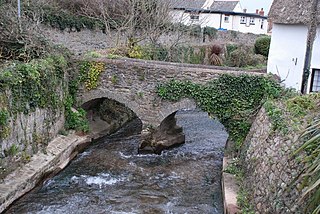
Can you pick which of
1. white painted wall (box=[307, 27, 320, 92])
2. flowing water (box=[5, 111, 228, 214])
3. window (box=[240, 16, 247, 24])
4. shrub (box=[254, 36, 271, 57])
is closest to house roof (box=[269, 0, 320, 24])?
white painted wall (box=[307, 27, 320, 92])

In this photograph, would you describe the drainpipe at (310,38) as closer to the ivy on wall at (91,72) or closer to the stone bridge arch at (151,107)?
the stone bridge arch at (151,107)

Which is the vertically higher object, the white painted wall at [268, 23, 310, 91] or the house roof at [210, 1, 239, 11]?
the house roof at [210, 1, 239, 11]

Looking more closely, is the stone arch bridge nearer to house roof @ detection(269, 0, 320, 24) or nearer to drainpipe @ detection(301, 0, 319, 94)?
drainpipe @ detection(301, 0, 319, 94)

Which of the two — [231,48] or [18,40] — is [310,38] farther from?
[231,48]

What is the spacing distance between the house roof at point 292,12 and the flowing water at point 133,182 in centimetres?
619

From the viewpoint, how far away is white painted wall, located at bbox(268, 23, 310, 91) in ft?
50.3

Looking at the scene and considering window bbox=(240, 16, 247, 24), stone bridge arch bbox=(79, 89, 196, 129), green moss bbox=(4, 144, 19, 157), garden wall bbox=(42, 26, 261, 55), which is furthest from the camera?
window bbox=(240, 16, 247, 24)

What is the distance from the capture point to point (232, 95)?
604 inches

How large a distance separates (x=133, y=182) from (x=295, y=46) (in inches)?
329

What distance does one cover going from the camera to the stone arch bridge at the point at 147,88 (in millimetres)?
15680

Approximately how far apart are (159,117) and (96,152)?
308 centimetres

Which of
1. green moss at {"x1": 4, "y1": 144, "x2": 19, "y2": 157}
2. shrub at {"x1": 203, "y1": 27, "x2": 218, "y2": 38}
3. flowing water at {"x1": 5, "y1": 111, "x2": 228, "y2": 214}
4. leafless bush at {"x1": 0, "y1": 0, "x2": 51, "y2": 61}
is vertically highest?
leafless bush at {"x1": 0, "y1": 0, "x2": 51, "y2": 61}

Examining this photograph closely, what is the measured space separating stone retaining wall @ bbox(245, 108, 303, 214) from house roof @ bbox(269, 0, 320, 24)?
446cm

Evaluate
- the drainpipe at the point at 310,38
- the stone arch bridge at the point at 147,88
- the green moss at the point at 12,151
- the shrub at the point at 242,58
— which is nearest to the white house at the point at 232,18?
the shrub at the point at 242,58
